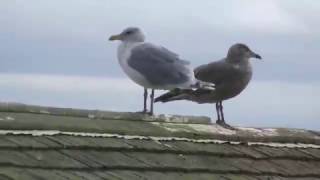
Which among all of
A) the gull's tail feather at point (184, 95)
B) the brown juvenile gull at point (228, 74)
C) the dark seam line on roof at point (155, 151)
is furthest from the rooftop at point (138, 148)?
the brown juvenile gull at point (228, 74)

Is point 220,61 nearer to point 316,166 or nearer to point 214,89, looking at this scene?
point 214,89

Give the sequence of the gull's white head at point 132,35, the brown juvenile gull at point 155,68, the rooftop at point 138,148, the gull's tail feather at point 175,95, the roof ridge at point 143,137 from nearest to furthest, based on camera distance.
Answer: the rooftop at point 138,148 < the roof ridge at point 143,137 < the brown juvenile gull at point 155,68 < the gull's tail feather at point 175,95 < the gull's white head at point 132,35

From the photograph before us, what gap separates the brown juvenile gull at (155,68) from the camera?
9180 millimetres

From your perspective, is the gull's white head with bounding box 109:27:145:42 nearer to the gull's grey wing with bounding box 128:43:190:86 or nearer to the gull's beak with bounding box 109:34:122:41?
the gull's beak with bounding box 109:34:122:41

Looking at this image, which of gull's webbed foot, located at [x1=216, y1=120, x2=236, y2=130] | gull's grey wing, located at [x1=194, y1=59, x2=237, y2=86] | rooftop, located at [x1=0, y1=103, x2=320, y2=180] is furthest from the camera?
gull's grey wing, located at [x1=194, y1=59, x2=237, y2=86]

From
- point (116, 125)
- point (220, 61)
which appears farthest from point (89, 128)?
point (220, 61)

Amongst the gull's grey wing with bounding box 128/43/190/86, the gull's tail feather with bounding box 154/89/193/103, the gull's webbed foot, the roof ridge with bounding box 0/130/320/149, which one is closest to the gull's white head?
the gull's grey wing with bounding box 128/43/190/86

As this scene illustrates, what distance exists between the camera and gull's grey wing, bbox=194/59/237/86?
1034 cm

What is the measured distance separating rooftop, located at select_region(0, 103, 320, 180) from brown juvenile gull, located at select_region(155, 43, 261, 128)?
234 centimetres

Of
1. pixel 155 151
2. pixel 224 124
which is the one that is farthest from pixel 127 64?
pixel 155 151

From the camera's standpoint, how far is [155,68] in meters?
9.44

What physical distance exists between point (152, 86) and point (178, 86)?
301 millimetres

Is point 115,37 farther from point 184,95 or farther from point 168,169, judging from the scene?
point 168,169

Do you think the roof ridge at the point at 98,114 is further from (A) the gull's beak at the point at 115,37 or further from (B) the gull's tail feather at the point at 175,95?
(A) the gull's beak at the point at 115,37
